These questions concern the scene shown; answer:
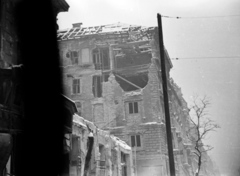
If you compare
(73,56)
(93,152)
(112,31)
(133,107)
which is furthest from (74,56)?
(93,152)

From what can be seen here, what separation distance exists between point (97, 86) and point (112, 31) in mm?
6894

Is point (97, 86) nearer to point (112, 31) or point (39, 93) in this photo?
point (112, 31)

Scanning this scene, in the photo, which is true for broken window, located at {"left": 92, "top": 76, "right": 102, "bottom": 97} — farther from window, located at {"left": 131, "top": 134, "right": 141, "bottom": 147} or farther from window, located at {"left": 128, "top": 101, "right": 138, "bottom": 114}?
window, located at {"left": 131, "top": 134, "right": 141, "bottom": 147}

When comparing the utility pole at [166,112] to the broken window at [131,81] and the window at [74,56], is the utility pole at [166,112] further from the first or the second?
the window at [74,56]

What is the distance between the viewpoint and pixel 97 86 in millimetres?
40344

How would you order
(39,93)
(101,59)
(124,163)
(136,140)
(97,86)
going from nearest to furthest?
(39,93) < (124,163) < (136,140) < (97,86) < (101,59)

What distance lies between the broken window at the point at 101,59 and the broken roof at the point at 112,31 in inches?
80.3

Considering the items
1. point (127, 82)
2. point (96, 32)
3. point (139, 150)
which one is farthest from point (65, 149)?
point (96, 32)

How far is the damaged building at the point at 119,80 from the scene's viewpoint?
1470 inches

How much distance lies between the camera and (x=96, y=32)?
135ft

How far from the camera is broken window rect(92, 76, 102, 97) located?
131 ft

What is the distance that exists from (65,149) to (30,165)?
3083mm

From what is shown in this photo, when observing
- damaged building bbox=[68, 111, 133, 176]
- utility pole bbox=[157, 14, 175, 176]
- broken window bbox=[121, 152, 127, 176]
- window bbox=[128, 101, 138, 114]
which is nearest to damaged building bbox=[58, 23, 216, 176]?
window bbox=[128, 101, 138, 114]

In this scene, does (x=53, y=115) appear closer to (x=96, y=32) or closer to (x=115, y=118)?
(x=115, y=118)
